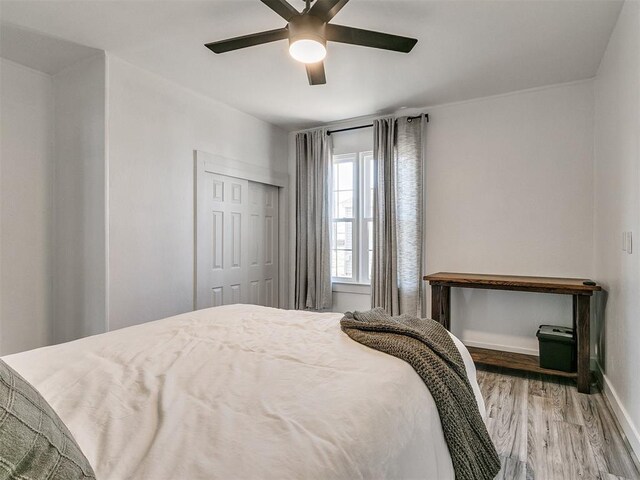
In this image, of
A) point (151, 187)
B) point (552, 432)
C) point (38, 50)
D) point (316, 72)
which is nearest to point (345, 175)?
point (316, 72)

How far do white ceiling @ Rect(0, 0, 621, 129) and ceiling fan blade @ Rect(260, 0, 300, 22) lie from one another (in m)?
0.34

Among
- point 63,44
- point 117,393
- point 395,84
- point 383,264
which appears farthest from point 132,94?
point 383,264

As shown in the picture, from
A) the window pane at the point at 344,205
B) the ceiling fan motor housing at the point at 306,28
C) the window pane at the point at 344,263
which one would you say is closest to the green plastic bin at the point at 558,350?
the window pane at the point at 344,263

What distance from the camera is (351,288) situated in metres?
4.14

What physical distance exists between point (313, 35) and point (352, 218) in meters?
2.50

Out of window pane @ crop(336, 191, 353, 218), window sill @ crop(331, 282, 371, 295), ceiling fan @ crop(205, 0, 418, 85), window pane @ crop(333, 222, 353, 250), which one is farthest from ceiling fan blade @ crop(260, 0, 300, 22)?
window sill @ crop(331, 282, 371, 295)

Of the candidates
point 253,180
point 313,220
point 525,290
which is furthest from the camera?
point 313,220

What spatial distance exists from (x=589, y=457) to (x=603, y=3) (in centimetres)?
248

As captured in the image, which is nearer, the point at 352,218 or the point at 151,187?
the point at 151,187

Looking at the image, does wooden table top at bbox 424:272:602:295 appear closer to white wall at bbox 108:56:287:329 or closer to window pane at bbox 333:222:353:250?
window pane at bbox 333:222:353:250

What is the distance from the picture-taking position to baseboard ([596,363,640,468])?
5.88 ft

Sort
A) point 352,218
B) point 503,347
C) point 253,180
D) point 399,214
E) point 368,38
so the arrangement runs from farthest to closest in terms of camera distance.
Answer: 1. point 352,218
2. point 253,180
3. point 399,214
4. point 503,347
5. point 368,38

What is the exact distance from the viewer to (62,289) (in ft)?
9.25

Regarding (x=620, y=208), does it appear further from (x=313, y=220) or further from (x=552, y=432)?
(x=313, y=220)
